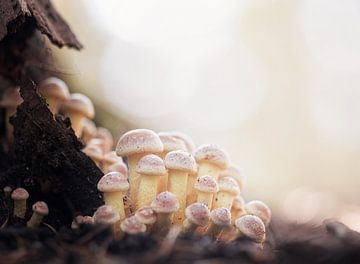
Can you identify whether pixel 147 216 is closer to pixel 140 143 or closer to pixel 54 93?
pixel 140 143

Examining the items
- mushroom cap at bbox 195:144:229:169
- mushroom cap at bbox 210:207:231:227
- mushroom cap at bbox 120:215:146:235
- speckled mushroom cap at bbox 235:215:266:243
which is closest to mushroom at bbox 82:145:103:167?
mushroom cap at bbox 195:144:229:169

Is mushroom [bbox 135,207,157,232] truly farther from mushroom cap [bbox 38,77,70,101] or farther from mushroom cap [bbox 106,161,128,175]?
mushroom cap [bbox 38,77,70,101]

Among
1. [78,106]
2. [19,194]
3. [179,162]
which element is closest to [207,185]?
[179,162]

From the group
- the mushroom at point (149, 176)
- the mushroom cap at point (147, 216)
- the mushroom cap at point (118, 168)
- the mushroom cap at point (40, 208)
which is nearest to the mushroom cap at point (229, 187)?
the mushroom at point (149, 176)

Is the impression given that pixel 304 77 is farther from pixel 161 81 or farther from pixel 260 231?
pixel 260 231

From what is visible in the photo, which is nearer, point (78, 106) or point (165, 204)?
point (165, 204)

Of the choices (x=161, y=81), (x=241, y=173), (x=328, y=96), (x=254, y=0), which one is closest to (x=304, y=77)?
(x=328, y=96)
